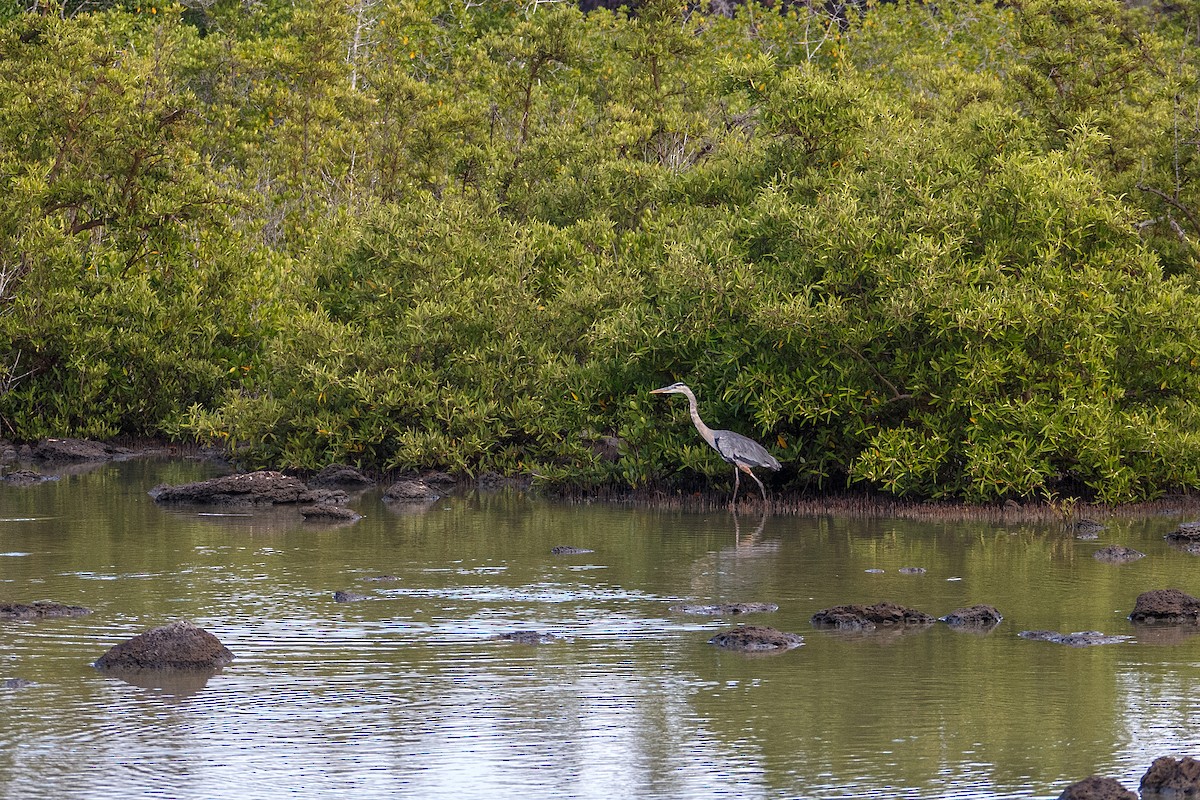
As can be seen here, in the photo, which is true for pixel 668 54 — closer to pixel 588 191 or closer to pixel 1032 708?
pixel 588 191

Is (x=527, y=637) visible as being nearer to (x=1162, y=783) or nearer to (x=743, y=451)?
(x=1162, y=783)

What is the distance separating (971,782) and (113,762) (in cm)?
414

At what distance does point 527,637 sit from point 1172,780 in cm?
516

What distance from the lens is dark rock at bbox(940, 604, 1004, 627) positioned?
13273mm

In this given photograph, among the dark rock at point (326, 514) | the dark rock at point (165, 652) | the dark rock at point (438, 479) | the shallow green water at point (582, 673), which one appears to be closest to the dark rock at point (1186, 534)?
the shallow green water at point (582, 673)

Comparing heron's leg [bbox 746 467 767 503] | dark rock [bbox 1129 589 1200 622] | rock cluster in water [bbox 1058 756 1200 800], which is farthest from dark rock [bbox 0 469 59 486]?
rock cluster in water [bbox 1058 756 1200 800]

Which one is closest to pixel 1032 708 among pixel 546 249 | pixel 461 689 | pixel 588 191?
pixel 461 689

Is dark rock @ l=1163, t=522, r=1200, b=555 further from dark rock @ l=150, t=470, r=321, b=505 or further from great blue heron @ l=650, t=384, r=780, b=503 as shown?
dark rock @ l=150, t=470, r=321, b=505

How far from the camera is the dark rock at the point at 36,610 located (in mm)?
13500

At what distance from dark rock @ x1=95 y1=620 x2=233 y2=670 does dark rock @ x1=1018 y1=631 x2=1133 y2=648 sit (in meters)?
5.36

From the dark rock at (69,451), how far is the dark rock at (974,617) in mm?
17374

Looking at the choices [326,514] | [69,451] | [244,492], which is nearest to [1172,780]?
[326,514]

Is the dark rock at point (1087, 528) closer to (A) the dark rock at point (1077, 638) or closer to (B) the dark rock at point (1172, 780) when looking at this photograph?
(A) the dark rock at point (1077, 638)

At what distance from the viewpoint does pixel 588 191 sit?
28.6m
